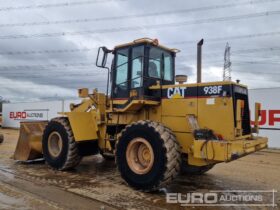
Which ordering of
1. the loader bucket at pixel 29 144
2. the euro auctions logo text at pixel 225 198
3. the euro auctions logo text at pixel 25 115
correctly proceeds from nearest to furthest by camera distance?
the euro auctions logo text at pixel 225 198 → the loader bucket at pixel 29 144 → the euro auctions logo text at pixel 25 115

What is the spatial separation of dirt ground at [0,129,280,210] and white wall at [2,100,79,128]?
16.1m

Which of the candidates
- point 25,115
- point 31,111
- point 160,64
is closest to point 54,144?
point 160,64

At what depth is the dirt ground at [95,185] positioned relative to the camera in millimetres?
5730

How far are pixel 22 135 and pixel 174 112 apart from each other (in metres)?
5.12

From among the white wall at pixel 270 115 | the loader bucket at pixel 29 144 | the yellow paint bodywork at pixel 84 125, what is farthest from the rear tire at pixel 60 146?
the white wall at pixel 270 115

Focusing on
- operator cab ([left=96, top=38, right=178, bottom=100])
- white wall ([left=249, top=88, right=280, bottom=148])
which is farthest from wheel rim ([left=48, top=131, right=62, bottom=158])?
white wall ([left=249, top=88, right=280, bottom=148])

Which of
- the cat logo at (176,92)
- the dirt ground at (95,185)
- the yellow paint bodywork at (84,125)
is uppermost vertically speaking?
the cat logo at (176,92)

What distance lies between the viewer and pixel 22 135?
9.82 meters

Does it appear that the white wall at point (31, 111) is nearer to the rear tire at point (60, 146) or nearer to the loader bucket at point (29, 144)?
the loader bucket at point (29, 144)

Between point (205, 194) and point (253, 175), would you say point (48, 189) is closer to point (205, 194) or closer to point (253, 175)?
point (205, 194)

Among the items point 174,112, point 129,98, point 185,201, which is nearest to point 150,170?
point 185,201

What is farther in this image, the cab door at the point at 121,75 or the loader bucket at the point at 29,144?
the loader bucket at the point at 29,144

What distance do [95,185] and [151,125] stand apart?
6.16 ft

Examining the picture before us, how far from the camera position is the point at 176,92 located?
714 centimetres
